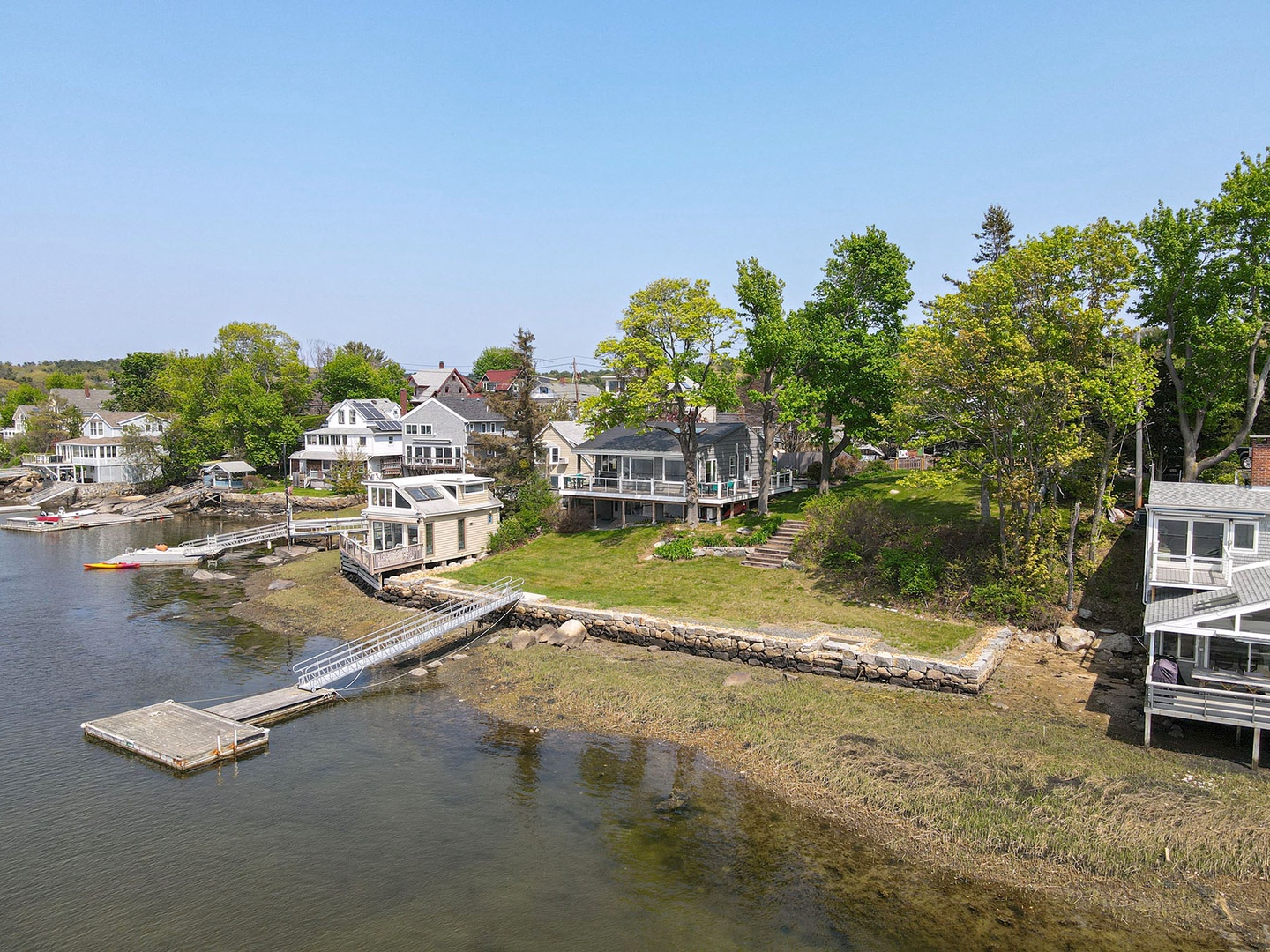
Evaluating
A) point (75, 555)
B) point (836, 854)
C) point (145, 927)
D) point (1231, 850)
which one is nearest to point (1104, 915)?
point (1231, 850)

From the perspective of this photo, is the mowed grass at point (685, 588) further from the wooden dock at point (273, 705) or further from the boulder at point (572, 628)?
the wooden dock at point (273, 705)

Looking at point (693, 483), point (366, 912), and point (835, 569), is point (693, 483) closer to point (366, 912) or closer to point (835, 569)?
point (835, 569)

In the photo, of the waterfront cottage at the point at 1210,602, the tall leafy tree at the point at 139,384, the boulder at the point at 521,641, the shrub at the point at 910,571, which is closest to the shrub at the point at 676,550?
the shrub at the point at 910,571

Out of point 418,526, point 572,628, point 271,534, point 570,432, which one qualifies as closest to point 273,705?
point 572,628

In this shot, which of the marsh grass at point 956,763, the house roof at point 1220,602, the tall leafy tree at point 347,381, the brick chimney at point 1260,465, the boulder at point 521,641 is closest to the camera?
the marsh grass at point 956,763

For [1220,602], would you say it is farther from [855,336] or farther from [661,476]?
[661,476]

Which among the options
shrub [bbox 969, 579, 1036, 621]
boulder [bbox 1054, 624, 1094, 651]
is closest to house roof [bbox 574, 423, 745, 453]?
shrub [bbox 969, 579, 1036, 621]
